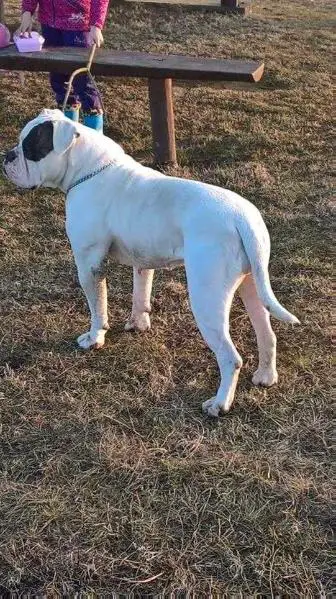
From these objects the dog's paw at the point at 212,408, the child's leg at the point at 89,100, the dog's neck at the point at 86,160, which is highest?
the dog's neck at the point at 86,160

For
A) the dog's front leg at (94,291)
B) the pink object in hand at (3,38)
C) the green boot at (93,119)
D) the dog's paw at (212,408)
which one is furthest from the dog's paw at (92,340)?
the pink object in hand at (3,38)

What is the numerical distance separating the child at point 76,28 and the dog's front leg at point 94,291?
2.05m

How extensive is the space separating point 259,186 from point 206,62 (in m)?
1.06

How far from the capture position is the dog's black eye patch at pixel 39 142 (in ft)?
9.77

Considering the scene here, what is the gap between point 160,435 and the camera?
293cm

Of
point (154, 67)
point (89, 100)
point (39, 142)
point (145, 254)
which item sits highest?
point (39, 142)

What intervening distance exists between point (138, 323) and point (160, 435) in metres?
0.85

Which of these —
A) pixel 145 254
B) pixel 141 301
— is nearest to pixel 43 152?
pixel 145 254

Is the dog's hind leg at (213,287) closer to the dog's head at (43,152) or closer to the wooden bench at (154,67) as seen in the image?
the dog's head at (43,152)

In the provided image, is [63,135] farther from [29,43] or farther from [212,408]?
[29,43]

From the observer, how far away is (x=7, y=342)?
351 cm

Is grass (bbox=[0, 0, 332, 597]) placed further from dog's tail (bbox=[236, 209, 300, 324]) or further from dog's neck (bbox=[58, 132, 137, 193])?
dog's neck (bbox=[58, 132, 137, 193])

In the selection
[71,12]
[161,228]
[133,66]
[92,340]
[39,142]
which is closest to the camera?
[161,228]

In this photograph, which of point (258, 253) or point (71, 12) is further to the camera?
point (71, 12)
